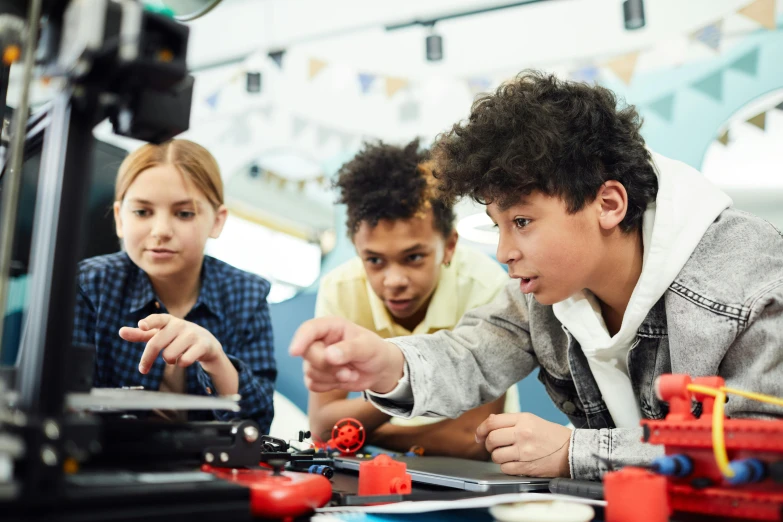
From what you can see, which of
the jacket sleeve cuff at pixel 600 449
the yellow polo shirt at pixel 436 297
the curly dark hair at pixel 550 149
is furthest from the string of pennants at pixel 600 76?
the jacket sleeve cuff at pixel 600 449

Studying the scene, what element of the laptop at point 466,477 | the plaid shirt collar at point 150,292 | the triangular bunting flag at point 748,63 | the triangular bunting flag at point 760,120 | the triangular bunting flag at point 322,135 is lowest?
the laptop at point 466,477

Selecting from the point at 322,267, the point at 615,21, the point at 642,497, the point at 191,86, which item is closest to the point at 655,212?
the point at 642,497

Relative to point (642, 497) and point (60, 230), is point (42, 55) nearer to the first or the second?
point (60, 230)

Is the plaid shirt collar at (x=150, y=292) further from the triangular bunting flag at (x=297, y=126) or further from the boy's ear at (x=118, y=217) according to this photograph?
the triangular bunting flag at (x=297, y=126)

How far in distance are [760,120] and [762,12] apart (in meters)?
0.31

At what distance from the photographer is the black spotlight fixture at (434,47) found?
2332mm

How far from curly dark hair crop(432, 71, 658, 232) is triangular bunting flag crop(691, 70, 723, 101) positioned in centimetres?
103

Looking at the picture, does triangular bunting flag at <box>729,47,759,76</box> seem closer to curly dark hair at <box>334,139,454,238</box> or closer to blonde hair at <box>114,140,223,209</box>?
curly dark hair at <box>334,139,454,238</box>

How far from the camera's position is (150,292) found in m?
1.38

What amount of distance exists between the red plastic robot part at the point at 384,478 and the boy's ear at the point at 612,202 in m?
0.52

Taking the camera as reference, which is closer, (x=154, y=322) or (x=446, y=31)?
(x=154, y=322)

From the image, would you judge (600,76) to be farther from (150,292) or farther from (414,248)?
(150,292)

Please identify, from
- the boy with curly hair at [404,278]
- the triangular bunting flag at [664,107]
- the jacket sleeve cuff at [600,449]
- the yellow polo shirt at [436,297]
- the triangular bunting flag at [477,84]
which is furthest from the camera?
the triangular bunting flag at [477,84]

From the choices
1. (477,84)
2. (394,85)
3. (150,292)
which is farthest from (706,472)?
(394,85)
